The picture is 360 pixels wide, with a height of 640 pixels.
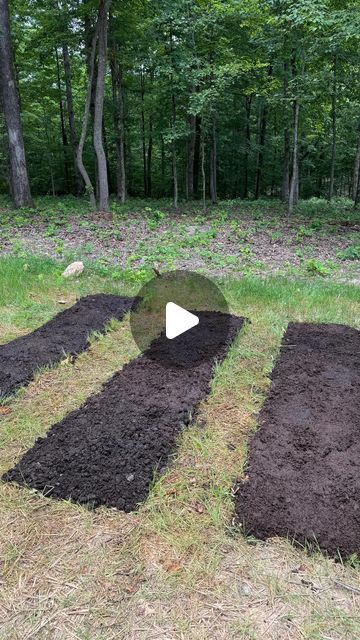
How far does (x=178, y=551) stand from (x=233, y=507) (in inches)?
12.1

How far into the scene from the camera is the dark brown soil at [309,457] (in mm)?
1658

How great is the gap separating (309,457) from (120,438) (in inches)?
36.3

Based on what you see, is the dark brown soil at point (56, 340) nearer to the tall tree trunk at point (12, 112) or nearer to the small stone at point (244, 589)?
the small stone at point (244, 589)

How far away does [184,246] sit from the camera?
21.7 ft

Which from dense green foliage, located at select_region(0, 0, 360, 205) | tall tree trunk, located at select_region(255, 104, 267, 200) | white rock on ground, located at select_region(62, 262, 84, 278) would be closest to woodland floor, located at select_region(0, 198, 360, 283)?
white rock on ground, located at select_region(62, 262, 84, 278)

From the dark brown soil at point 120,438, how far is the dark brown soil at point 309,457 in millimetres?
428

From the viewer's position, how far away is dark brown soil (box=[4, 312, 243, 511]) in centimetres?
187

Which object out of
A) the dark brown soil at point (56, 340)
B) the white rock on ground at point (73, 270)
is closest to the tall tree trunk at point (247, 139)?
the white rock on ground at point (73, 270)

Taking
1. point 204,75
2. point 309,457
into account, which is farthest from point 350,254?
point 204,75

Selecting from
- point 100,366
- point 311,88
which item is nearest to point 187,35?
point 311,88

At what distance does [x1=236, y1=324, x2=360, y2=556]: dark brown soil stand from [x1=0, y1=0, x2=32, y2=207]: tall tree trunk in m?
8.63

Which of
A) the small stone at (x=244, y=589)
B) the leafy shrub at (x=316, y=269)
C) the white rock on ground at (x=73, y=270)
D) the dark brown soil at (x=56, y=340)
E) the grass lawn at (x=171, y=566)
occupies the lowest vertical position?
the small stone at (x=244, y=589)

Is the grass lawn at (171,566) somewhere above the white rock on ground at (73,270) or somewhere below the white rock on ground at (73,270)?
below

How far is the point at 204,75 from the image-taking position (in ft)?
28.9
